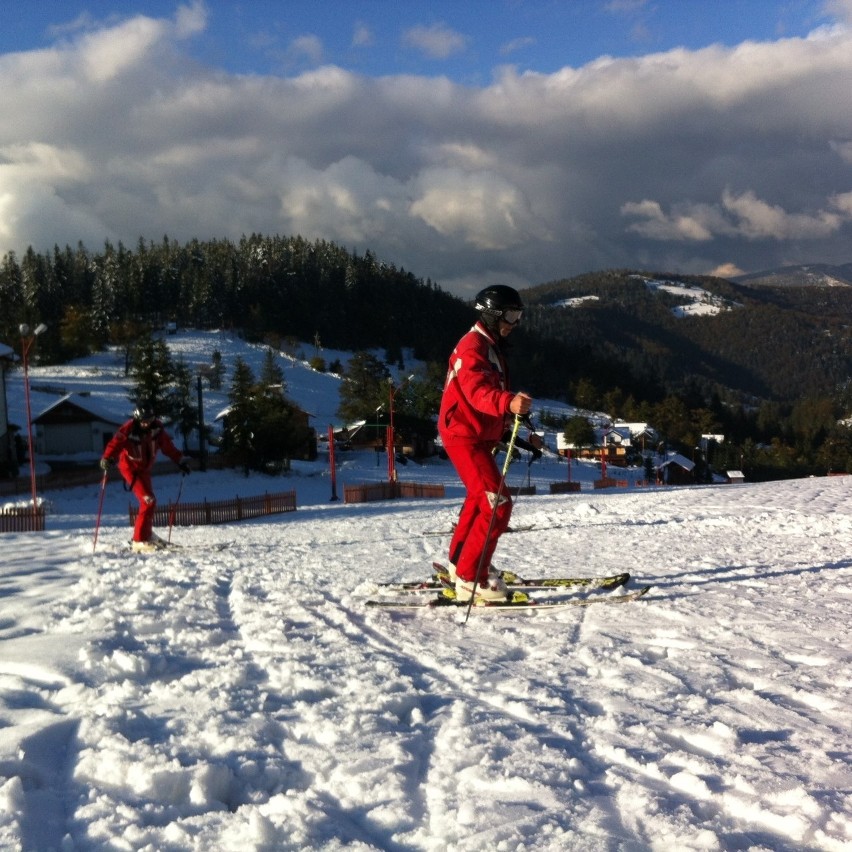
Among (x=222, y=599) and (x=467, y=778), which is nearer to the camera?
(x=467, y=778)

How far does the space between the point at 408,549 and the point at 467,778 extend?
812 cm

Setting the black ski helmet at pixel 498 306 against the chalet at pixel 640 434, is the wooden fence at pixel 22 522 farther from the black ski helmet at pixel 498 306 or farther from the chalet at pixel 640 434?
the chalet at pixel 640 434

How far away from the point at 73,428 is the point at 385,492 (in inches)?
1182

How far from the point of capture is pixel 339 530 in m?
14.7

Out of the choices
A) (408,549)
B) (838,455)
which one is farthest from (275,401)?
(838,455)

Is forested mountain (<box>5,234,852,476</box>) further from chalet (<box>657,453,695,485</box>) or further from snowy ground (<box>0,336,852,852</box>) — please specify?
snowy ground (<box>0,336,852,852</box>)

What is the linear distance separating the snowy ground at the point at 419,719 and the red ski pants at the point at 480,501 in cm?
44

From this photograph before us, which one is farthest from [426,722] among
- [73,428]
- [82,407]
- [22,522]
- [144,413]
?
[73,428]

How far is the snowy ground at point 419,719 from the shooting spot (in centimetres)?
248

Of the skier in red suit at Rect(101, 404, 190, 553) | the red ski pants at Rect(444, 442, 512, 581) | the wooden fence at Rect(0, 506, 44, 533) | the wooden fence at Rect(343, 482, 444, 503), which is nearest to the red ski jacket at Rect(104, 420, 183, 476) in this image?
the skier in red suit at Rect(101, 404, 190, 553)

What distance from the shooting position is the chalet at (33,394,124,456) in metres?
52.3

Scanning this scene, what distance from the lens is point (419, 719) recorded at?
343cm

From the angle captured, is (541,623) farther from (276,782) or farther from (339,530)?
(339,530)

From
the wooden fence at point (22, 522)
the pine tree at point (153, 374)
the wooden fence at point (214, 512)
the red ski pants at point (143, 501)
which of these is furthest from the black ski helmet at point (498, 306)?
the pine tree at point (153, 374)
